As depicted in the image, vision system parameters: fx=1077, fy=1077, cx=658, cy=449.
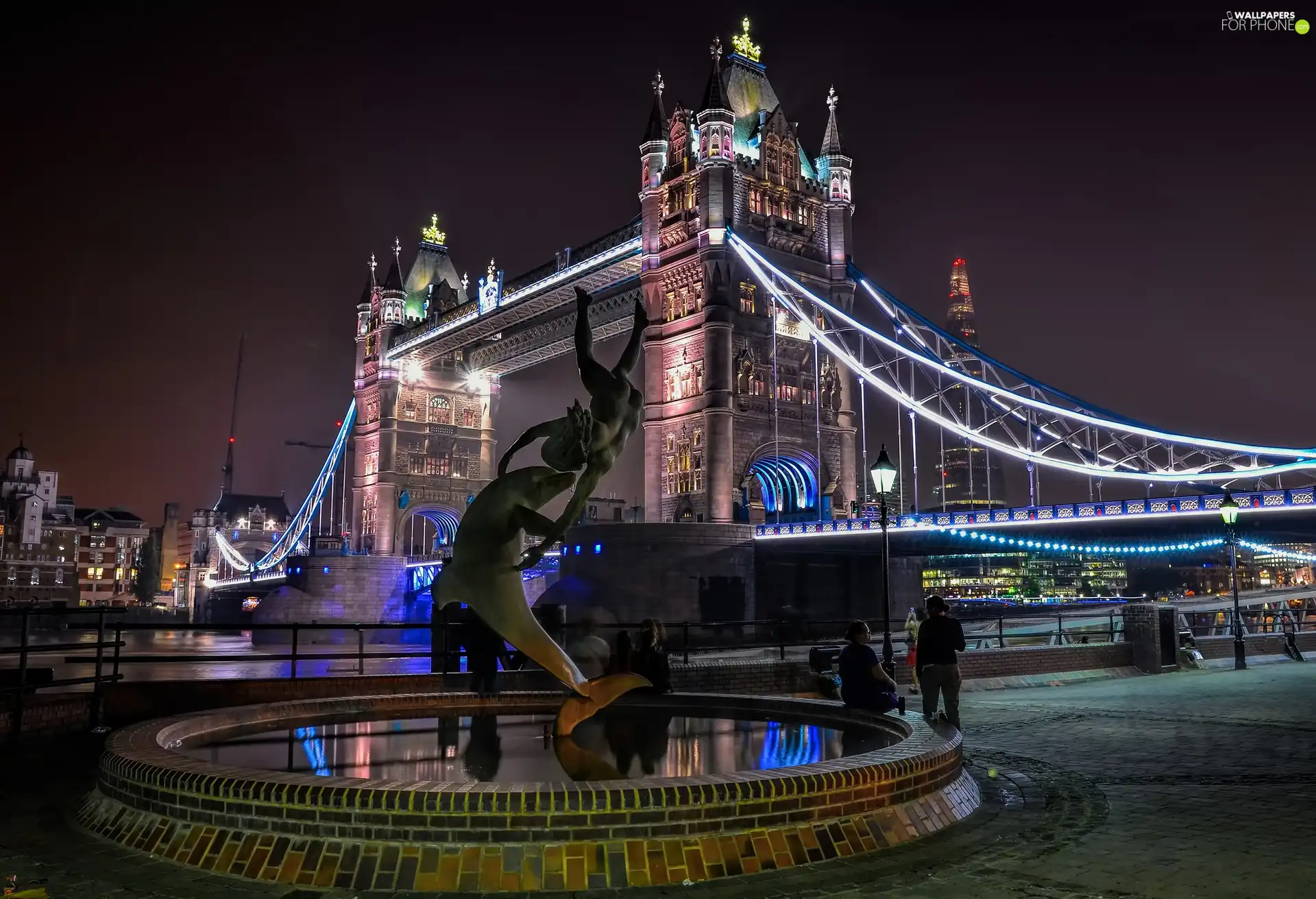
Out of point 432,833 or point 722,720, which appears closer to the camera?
point 432,833

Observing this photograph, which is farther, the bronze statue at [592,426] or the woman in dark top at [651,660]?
the woman in dark top at [651,660]

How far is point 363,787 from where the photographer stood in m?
5.82

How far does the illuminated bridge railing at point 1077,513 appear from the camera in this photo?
102 feet

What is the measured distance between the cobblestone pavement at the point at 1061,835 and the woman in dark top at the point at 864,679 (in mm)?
1031

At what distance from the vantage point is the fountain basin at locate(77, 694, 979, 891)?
5645 mm

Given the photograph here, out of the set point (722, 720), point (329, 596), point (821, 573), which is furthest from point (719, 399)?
point (722, 720)

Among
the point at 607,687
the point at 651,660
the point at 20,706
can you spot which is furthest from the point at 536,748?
the point at 20,706

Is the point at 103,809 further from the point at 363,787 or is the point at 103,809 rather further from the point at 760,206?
the point at 760,206

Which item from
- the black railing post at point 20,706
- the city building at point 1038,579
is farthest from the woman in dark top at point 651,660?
the city building at point 1038,579

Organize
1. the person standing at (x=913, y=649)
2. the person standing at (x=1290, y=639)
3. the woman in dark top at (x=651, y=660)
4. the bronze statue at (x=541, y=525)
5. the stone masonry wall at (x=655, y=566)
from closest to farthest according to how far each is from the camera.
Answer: the bronze statue at (x=541, y=525)
the woman in dark top at (x=651, y=660)
the person standing at (x=913, y=649)
the person standing at (x=1290, y=639)
the stone masonry wall at (x=655, y=566)

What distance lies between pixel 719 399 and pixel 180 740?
39157 mm

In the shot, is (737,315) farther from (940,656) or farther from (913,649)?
(940,656)

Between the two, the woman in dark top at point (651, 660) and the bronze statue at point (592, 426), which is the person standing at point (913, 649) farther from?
the bronze statue at point (592, 426)

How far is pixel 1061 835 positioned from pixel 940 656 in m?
4.24
